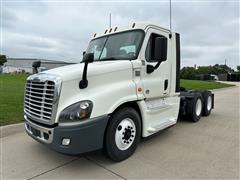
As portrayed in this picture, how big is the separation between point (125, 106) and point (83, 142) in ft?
3.68

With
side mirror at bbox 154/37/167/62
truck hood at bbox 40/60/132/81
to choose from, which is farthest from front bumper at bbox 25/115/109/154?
side mirror at bbox 154/37/167/62

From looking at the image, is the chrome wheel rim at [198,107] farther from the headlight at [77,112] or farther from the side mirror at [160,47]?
the headlight at [77,112]

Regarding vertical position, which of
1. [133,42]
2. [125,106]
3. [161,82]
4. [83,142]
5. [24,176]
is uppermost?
[133,42]

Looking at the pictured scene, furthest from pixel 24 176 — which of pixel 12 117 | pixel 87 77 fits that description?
pixel 12 117

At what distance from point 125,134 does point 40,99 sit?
161 cm

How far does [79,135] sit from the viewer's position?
3.63 meters

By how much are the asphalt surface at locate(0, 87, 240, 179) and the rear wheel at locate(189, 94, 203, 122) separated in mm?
1583

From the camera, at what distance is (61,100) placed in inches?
146

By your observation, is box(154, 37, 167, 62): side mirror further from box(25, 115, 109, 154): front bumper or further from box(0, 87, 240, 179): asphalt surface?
box(0, 87, 240, 179): asphalt surface

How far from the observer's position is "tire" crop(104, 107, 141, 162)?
161 inches

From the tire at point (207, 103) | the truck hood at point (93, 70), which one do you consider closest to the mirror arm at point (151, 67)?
the truck hood at point (93, 70)

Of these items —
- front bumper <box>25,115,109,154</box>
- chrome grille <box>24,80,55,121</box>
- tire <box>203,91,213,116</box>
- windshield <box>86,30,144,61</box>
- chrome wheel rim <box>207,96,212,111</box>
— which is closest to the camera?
front bumper <box>25,115,109,154</box>

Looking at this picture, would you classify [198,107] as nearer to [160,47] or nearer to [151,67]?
[151,67]

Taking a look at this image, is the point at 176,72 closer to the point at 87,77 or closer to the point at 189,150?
the point at 189,150
